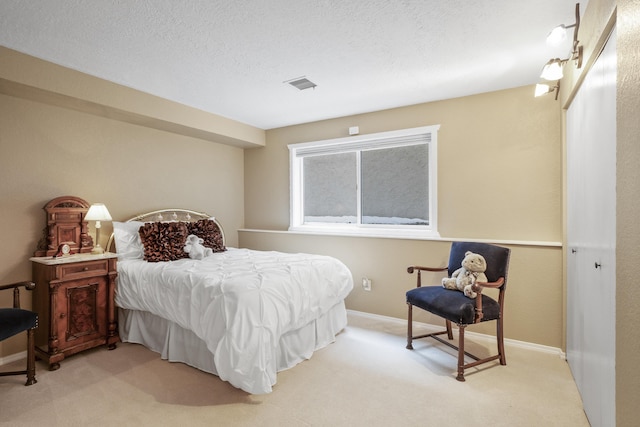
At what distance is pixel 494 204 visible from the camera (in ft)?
10.8

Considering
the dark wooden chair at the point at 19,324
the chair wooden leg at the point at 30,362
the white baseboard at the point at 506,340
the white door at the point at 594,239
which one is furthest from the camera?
the white baseboard at the point at 506,340

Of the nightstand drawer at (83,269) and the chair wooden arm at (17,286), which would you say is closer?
the chair wooden arm at (17,286)

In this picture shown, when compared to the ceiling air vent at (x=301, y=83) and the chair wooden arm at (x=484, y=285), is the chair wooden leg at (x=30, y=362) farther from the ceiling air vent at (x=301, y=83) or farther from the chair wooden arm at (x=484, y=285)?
the chair wooden arm at (x=484, y=285)

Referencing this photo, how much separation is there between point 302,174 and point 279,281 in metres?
2.55

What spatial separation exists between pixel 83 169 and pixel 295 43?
2.55 m

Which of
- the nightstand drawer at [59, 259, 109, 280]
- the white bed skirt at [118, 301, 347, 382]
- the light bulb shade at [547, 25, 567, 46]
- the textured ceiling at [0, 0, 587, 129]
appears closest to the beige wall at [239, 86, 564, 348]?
the textured ceiling at [0, 0, 587, 129]

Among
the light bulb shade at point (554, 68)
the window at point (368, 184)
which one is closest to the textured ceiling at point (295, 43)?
the light bulb shade at point (554, 68)

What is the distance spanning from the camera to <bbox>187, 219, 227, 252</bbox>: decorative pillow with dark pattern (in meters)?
3.90

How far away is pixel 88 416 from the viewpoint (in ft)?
6.63

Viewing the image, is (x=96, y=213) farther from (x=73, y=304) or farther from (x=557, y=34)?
(x=557, y=34)

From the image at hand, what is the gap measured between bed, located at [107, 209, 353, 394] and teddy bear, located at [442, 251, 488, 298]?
113 cm

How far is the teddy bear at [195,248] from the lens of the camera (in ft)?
11.5

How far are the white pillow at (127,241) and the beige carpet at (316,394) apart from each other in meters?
0.97

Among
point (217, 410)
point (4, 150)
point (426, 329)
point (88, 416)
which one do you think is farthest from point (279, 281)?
point (4, 150)
